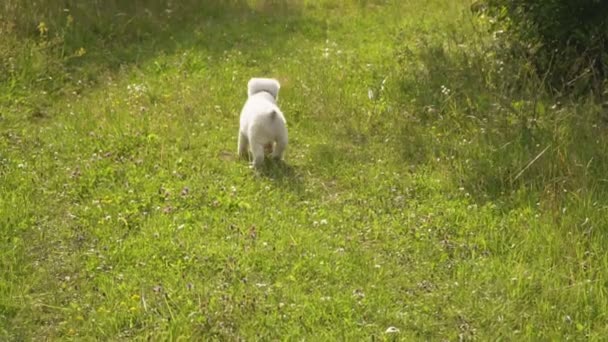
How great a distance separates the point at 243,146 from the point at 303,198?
3.46 ft

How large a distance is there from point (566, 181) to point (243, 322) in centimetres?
267

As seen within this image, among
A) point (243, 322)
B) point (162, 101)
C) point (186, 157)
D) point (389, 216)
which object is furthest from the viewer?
Answer: point (162, 101)

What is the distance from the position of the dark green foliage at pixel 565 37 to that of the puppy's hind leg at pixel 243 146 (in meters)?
2.93

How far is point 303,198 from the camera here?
5672 millimetres

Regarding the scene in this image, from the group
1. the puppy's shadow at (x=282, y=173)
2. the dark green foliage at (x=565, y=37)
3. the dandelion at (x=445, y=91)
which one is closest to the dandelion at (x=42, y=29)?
the puppy's shadow at (x=282, y=173)

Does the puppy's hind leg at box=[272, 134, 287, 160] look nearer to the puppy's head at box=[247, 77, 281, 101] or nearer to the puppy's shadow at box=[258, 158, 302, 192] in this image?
the puppy's shadow at box=[258, 158, 302, 192]

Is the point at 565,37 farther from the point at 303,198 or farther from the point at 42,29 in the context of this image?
the point at 42,29

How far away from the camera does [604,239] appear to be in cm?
474

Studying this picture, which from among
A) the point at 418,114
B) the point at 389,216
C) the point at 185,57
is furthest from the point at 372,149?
the point at 185,57

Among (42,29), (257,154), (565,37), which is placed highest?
(565,37)

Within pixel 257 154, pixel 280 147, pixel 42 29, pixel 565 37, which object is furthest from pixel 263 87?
pixel 42 29

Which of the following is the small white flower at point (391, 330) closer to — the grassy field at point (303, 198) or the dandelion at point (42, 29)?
the grassy field at point (303, 198)

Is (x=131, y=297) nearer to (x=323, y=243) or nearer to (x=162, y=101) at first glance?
(x=323, y=243)

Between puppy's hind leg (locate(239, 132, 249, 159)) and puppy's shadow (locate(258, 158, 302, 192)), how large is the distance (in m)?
0.26
